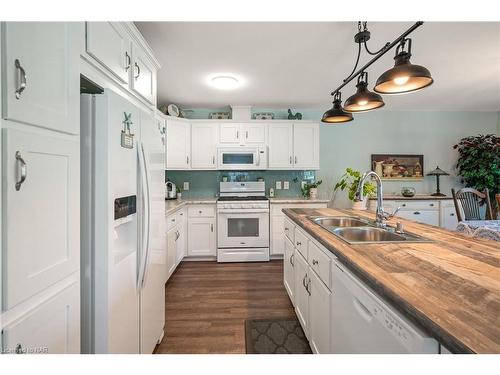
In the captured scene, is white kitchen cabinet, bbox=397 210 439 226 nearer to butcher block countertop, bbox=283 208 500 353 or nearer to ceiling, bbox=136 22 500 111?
ceiling, bbox=136 22 500 111

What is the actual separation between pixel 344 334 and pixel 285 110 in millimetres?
3833

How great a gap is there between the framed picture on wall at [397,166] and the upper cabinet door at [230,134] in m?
2.54

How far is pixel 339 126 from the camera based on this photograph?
14.8 feet

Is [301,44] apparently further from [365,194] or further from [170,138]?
[170,138]

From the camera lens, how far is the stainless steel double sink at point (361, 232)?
4.89 ft

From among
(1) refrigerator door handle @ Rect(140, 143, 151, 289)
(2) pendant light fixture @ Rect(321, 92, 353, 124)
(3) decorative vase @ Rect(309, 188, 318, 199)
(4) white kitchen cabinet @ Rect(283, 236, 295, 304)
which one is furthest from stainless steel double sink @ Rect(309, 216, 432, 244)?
(3) decorative vase @ Rect(309, 188, 318, 199)

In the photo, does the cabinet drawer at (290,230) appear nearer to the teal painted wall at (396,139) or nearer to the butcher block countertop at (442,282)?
the butcher block countertop at (442,282)

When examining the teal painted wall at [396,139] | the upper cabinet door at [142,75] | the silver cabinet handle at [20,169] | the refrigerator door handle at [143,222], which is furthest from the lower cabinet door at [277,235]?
the silver cabinet handle at [20,169]

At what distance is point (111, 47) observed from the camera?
136 centimetres

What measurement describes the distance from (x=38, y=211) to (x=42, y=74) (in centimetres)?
47

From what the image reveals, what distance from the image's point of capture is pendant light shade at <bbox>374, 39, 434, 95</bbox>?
1.28m
